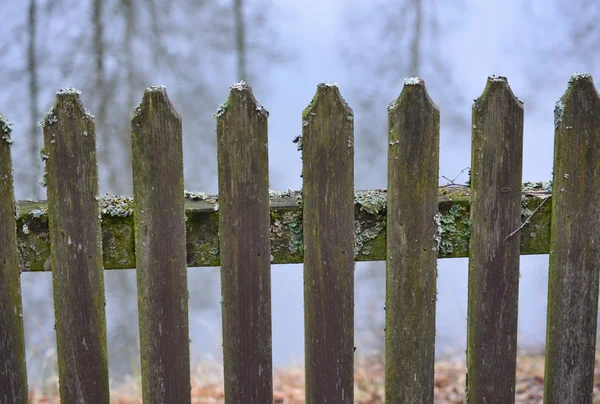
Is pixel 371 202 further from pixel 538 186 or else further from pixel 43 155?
pixel 43 155

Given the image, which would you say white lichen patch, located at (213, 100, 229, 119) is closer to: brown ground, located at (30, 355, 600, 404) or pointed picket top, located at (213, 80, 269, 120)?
pointed picket top, located at (213, 80, 269, 120)

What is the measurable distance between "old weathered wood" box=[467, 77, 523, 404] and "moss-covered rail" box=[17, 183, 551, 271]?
58 mm

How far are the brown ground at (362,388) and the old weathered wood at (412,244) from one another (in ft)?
5.74

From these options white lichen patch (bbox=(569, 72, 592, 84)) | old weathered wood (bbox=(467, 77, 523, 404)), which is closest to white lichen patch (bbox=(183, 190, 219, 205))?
old weathered wood (bbox=(467, 77, 523, 404))

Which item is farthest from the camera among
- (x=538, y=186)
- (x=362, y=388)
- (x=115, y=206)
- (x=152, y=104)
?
(x=362, y=388)

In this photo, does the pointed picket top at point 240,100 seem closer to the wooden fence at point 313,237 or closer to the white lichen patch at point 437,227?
the wooden fence at point 313,237

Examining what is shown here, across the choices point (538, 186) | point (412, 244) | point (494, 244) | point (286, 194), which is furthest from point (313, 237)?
point (538, 186)

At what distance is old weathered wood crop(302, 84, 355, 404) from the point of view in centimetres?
160

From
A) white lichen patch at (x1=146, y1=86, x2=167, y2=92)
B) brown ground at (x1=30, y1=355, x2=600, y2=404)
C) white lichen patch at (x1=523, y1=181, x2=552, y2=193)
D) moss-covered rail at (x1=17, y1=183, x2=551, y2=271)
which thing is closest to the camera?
white lichen patch at (x1=146, y1=86, x2=167, y2=92)

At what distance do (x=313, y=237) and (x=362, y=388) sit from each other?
2.14m

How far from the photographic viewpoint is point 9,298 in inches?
66.4

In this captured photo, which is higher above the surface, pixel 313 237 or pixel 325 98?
pixel 325 98

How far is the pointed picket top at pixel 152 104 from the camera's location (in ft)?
5.13

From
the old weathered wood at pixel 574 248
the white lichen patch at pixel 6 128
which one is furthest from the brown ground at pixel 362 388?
the white lichen patch at pixel 6 128
